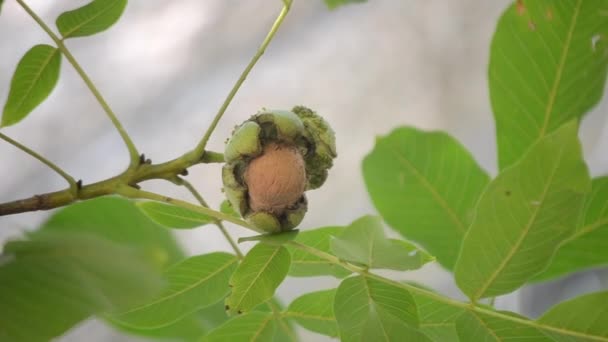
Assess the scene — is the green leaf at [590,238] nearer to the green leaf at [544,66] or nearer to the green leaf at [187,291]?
the green leaf at [544,66]

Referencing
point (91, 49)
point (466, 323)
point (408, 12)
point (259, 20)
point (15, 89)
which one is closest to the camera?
point (466, 323)

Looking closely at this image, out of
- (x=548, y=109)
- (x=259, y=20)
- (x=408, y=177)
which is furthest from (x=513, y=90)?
(x=259, y=20)

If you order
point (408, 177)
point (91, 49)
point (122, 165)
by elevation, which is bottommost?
point (408, 177)

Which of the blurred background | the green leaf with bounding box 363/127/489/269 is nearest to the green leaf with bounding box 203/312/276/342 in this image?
the green leaf with bounding box 363/127/489/269

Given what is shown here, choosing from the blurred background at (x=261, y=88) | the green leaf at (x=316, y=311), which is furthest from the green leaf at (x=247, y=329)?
the blurred background at (x=261, y=88)

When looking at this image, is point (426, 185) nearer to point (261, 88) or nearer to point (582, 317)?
point (582, 317)

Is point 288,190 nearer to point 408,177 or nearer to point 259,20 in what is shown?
point 408,177
